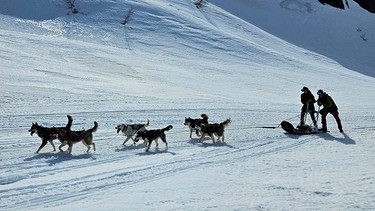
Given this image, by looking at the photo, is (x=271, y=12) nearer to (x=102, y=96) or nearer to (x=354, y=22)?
(x=354, y=22)

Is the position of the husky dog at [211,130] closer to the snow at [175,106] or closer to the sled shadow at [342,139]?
the snow at [175,106]

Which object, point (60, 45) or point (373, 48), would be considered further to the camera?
point (373, 48)

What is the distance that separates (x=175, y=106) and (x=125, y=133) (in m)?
5.61

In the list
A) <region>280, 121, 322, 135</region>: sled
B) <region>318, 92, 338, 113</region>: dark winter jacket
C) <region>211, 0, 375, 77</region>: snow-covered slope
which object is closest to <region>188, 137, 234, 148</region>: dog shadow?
<region>280, 121, 322, 135</region>: sled

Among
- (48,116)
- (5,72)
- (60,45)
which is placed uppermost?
(60,45)

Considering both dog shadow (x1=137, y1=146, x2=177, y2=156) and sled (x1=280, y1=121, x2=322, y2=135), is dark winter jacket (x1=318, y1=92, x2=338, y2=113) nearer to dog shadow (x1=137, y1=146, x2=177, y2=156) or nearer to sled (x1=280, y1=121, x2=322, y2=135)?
sled (x1=280, y1=121, x2=322, y2=135)

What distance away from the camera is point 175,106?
665 inches

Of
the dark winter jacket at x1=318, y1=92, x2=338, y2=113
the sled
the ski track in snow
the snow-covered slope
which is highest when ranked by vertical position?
the snow-covered slope

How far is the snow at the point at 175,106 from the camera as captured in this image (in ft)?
25.7

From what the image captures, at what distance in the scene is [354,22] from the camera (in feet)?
160

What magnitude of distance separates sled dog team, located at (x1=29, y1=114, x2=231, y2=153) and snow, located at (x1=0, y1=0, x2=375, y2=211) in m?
0.25

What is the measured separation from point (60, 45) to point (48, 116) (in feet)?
44.5

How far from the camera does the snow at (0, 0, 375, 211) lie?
7.84 meters

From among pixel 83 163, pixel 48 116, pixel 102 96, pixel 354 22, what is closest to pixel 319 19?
pixel 354 22
